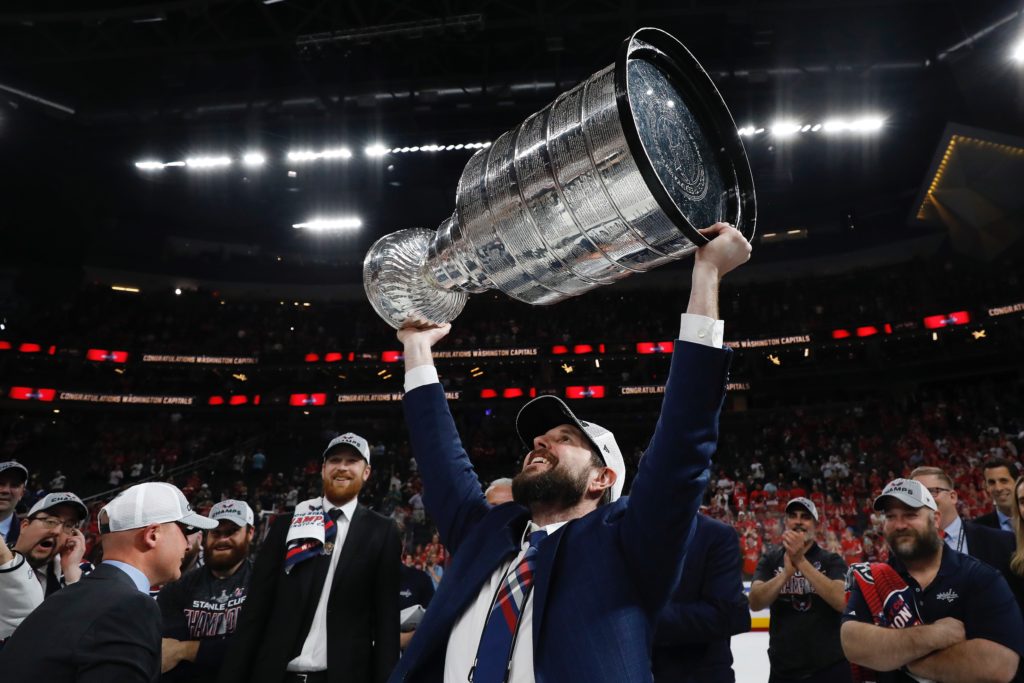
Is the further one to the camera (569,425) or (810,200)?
(810,200)

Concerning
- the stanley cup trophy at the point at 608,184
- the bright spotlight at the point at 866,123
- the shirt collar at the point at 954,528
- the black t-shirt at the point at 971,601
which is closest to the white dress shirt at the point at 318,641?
the stanley cup trophy at the point at 608,184

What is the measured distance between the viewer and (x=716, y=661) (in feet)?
8.53

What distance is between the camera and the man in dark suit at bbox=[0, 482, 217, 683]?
1664 mm

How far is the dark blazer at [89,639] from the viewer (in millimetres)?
1658

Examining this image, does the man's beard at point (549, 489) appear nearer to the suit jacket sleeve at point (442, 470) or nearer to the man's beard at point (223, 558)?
the suit jacket sleeve at point (442, 470)

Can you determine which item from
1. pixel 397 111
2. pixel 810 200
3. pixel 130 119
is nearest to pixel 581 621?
pixel 397 111

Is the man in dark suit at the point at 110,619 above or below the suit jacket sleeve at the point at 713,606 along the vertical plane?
above

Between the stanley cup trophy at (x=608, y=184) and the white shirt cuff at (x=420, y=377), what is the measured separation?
39 centimetres

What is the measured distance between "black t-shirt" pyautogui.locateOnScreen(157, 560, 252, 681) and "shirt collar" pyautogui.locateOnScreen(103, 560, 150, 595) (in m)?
1.11

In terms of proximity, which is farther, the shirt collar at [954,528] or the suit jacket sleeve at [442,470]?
the shirt collar at [954,528]

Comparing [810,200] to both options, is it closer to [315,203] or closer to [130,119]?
[315,203]

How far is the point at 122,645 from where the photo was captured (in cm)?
174

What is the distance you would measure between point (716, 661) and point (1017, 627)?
99 cm

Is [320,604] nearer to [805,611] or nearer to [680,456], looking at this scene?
[680,456]
